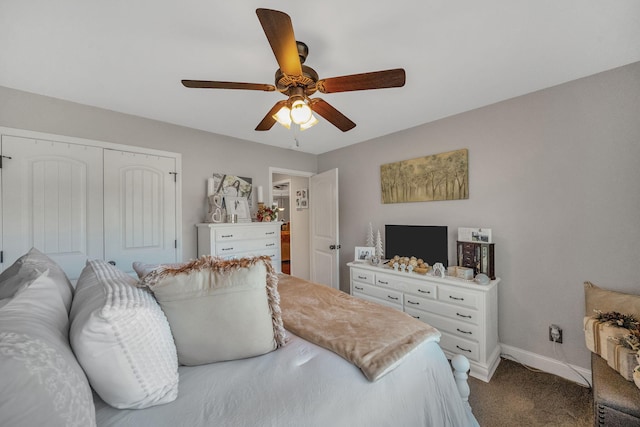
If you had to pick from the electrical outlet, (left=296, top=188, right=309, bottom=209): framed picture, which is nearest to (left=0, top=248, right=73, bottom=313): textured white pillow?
the electrical outlet

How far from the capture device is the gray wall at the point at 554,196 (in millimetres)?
1848

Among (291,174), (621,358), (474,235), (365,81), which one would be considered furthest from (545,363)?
(291,174)

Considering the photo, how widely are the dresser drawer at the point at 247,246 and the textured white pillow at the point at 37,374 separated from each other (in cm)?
212

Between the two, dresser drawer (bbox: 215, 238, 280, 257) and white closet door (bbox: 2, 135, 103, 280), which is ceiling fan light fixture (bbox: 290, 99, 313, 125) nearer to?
dresser drawer (bbox: 215, 238, 280, 257)

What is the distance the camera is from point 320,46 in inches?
62.5

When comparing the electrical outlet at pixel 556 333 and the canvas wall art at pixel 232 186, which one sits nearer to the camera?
the electrical outlet at pixel 556 333

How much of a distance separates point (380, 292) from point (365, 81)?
7.24 feet

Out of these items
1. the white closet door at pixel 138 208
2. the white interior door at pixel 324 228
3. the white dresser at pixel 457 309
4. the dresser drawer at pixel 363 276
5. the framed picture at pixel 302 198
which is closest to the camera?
the white dresser at pixel 457 309

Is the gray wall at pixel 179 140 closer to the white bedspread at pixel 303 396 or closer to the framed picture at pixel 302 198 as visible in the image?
the framed picture at pixel 302 198

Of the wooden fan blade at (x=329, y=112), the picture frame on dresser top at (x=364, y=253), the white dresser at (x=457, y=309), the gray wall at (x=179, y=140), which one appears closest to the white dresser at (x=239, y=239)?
the gray wall at (x=179, y=140)

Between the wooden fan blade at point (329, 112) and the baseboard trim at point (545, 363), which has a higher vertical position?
the wooden fan blade at point (329, 112)

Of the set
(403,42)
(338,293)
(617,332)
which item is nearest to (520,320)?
(617,332)

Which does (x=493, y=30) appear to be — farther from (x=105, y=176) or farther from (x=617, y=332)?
(x=105, y=176)

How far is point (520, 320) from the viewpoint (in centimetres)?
230
